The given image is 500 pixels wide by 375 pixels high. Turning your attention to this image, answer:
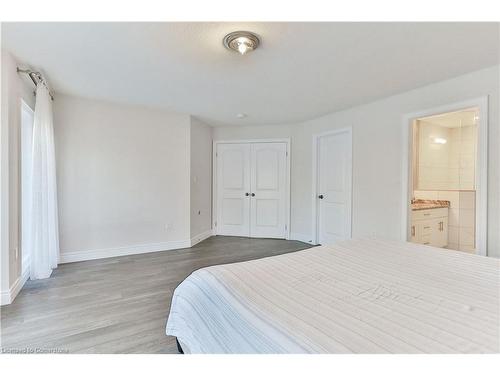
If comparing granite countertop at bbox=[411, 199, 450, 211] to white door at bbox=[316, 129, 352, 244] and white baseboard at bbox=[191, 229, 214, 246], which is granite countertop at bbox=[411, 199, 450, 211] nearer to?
white door at bbox=[316, 129, 352, 244]

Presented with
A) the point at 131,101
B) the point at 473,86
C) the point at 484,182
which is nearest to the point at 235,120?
the point at 131,101

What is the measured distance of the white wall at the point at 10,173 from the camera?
228 centimetres

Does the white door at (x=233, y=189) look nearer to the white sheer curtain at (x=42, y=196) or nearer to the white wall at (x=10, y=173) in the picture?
the white sheer curtain at (x=42, y=196)

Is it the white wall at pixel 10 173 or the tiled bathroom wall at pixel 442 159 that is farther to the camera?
the tiled bathroom wall at pixel 442 159

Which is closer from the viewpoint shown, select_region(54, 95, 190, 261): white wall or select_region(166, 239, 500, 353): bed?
select_region(166, 239, 500, 353): bed

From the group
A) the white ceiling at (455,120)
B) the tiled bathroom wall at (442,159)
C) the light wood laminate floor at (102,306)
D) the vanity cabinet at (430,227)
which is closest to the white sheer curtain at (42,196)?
the light wood laminate floor at (102,306)

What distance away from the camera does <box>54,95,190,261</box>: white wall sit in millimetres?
3553

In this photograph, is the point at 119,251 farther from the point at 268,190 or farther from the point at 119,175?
the point at 268,190

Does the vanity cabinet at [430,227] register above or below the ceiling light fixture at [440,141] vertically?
below

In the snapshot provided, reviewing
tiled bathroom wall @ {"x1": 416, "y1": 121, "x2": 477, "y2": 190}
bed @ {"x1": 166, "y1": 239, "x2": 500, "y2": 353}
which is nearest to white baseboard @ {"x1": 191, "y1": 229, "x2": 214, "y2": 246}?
bed @ {"x1": 166, "y1": 239, "x2": 500, "y2": 353}

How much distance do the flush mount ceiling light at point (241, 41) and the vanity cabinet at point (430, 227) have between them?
3365mm

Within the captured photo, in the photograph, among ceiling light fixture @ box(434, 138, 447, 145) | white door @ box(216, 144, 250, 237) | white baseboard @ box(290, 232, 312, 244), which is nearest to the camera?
ceiling light fixture @ box(434, 138, 447, 145)

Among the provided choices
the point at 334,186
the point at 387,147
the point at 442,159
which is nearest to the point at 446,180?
the point at 442,159

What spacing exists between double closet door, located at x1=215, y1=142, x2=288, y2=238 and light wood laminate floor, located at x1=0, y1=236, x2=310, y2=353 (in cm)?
152
